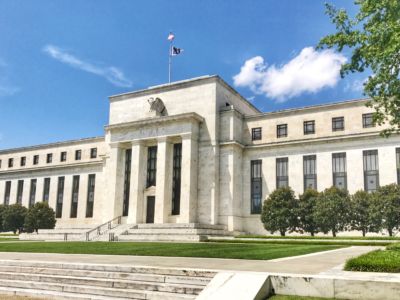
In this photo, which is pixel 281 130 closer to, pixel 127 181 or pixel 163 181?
pixel 163 181

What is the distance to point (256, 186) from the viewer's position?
46.1 metres

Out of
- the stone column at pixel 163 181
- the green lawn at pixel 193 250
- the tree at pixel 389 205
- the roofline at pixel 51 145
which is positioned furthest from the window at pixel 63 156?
the tree at pixel 389 205

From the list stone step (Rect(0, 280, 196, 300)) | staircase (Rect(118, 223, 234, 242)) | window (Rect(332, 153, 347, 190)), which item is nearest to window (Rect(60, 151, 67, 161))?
staircase (Rect(118, 223, 234, 242))

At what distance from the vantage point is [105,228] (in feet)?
150

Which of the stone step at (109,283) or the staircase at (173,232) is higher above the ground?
the staircase at (173,232)

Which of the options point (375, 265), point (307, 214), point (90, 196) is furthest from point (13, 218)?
point (375, 265)

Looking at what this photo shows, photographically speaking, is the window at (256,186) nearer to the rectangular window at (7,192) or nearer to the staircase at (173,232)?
the staircase at (173,232)

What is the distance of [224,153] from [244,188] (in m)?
4.71

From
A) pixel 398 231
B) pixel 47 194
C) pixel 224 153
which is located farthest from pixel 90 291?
pixel 47 194

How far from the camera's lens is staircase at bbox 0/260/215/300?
10.0 metres

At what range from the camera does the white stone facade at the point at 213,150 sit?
1665 inches

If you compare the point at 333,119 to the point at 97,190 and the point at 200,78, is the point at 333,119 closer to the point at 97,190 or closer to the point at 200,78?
the point at 200,78

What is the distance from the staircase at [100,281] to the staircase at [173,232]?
21794mm

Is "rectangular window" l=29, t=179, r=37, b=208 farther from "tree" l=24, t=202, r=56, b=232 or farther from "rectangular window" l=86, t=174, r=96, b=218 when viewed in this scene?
"rectangular window" l=86, t=174, r=96, b=218
